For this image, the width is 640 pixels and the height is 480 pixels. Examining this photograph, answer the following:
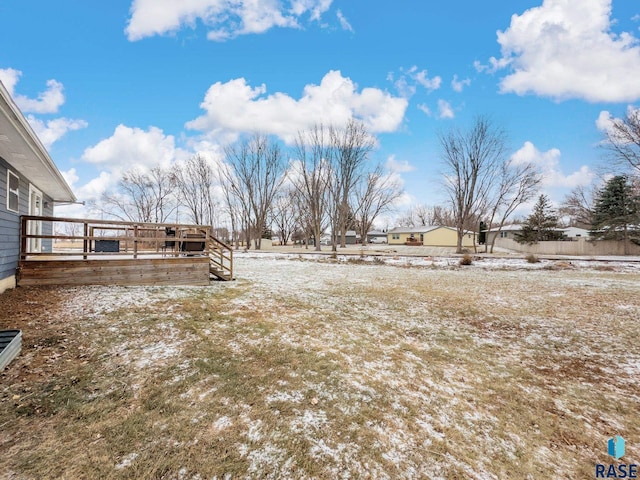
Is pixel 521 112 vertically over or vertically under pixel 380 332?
over

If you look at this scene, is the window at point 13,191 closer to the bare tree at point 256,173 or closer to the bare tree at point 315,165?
the bare tree at point 315,165

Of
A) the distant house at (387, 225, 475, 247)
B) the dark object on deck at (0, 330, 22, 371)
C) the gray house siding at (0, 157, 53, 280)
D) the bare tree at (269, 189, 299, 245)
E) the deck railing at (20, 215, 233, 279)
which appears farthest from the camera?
the distant house at (387, 225, 475, 247)

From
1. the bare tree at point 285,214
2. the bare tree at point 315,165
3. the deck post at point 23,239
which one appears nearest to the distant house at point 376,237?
the bare tree at point 285,214

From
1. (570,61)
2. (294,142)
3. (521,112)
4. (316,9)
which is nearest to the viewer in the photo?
(570,61)

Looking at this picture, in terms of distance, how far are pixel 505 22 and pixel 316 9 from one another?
298 inches

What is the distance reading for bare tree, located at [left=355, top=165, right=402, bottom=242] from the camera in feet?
131

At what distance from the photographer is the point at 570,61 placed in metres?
10.9

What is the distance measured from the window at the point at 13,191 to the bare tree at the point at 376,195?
34530 mm

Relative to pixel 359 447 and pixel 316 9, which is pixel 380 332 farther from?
pixel 316 9

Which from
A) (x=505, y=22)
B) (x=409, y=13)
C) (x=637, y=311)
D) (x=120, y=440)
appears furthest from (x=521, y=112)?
(x=120, y=440)

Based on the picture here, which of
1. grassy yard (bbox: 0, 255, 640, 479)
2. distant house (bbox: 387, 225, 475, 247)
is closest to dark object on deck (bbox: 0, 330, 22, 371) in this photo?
grassy yard (bbox: 0, 255, 640, 479)

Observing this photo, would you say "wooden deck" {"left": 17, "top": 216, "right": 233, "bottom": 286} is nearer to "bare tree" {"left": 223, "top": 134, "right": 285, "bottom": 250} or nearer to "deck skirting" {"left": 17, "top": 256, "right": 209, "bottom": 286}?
"deck skirting" {"left": 17, "top": 256, "right": 209, "bottom": 286}

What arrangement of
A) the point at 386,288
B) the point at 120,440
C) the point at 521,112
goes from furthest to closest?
1. the point at 521,112
2. the point at 386,288
3. the point at 120,440

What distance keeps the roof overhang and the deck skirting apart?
221cm
